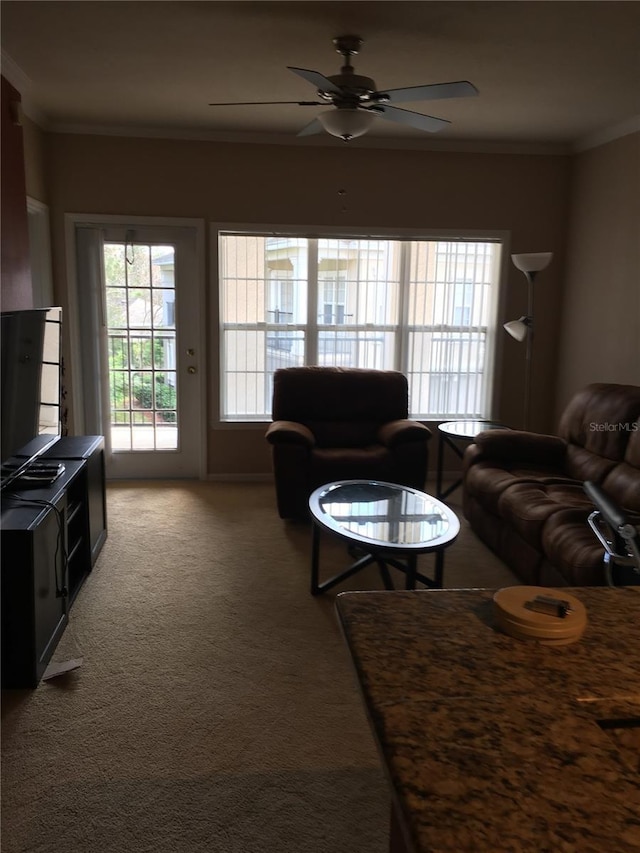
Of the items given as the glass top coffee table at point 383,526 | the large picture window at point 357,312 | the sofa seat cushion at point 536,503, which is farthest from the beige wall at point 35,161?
the sofa seat cushion at point 536,503

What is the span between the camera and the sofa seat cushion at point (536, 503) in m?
3.23

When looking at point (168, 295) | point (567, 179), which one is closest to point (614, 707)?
point (168, 295)

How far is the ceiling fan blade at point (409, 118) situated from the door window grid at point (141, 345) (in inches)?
88.3

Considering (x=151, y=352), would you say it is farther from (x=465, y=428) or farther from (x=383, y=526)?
(x=383, y=526)

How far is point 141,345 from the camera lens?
16.5 ft

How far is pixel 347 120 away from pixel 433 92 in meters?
0.40

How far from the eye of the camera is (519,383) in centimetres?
548

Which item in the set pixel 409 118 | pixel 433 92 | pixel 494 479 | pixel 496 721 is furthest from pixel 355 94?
pixel 496 721

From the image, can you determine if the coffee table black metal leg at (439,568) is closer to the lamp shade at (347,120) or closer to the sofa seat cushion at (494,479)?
the sofa seat cushion at (494,479)

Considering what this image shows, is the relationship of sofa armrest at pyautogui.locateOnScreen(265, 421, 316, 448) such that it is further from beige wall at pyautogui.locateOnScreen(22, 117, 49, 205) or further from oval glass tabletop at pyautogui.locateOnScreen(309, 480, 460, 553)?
beige wall at pyautogui.locateOnScreen(22, 117, 49, 205)

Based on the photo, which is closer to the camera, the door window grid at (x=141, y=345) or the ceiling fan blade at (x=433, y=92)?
the ceiling fan blade at (x=433, y=92)

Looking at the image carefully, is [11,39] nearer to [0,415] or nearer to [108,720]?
[0,415]

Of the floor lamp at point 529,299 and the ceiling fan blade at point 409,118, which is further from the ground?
the ceiling fan blade at point 409,118

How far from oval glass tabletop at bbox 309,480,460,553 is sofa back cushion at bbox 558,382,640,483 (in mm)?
1113
